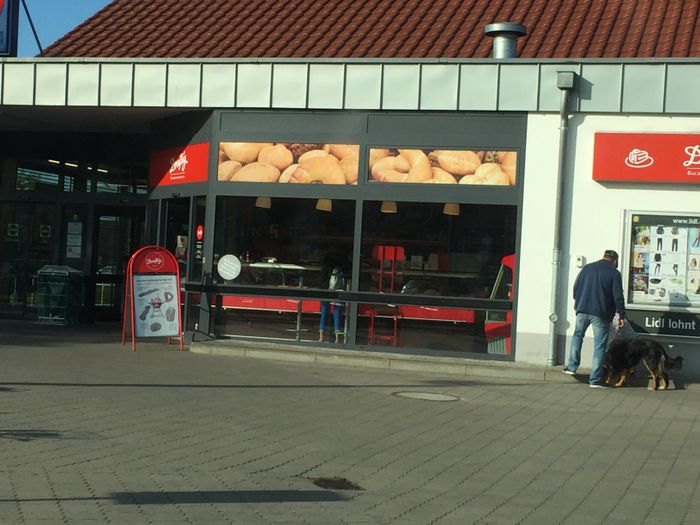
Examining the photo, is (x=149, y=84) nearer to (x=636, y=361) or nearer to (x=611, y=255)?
(x=611, y=255)

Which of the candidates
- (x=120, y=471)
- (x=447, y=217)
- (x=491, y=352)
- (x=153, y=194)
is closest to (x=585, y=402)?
(x=491, y=352)

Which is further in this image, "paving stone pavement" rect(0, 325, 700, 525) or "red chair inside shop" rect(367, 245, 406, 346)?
"red chair inside shop" rect(367, 245, 406, 346)

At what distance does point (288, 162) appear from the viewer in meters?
15.2

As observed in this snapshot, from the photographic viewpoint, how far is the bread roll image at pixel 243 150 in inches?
602

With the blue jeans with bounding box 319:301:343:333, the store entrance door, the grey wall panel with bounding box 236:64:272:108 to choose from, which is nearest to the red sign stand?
the blue jeans with bounding box 319:301:343:333

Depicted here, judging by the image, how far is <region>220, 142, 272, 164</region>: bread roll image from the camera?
602 inches

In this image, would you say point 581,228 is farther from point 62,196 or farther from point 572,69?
point 62,196

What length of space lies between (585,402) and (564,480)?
4.30 meters

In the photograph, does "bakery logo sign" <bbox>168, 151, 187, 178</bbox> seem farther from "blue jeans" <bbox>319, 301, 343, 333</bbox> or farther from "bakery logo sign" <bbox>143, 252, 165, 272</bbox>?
"blue jeans" <bbox>319, 301, 343, 333</bbox>

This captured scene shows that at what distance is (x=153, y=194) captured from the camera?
676 inches

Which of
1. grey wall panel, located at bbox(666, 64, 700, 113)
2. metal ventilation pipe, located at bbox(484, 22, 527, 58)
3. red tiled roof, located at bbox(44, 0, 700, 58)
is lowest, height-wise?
grey wall panel, located at bbox(666, 64, 700, 113)

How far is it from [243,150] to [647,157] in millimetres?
5966

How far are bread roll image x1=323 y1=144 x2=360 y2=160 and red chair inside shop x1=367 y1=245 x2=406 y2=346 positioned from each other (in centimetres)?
145

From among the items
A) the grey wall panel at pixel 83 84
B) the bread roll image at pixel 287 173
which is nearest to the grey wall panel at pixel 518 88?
the bread roll image at pixel 287 173
